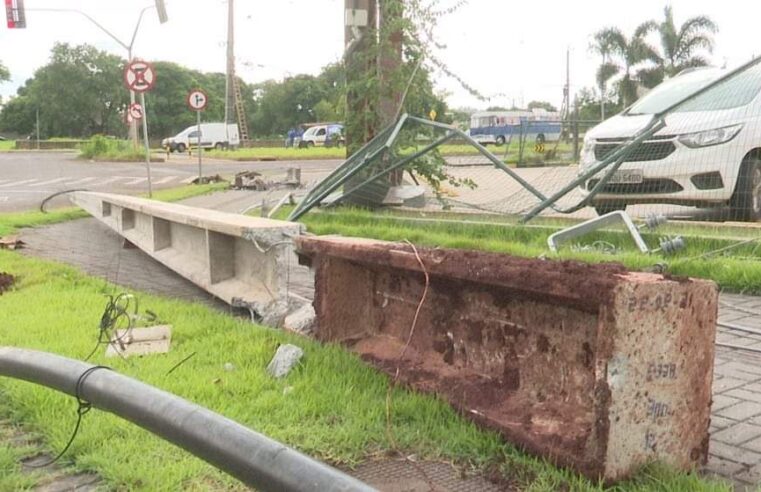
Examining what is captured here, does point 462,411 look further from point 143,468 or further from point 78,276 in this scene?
point 78,276

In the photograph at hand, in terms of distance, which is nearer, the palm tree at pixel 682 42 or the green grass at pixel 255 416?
the green grass at pixel 255 416

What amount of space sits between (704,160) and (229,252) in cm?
491

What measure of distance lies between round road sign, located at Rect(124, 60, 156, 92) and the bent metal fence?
9117mm

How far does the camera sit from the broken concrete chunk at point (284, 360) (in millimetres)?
4223

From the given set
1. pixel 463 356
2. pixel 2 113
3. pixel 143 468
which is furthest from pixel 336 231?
pixel 2 113

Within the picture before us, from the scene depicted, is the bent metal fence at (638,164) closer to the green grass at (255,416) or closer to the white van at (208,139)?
the green grass at (255,416)

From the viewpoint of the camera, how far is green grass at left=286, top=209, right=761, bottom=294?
6.36 m

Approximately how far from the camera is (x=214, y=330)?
519 cm

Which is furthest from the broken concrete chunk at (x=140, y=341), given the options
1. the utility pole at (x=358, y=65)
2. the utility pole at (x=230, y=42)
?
the utility pole at (x=230, y=42)

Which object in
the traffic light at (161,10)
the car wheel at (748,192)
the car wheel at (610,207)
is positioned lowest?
the car wheel at (610,207)

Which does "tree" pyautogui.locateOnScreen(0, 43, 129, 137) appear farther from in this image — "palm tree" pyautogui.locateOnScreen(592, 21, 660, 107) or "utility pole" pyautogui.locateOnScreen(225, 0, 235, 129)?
"palm tree" pyautogui.locateOnScreen(592, 21, 660, 107)

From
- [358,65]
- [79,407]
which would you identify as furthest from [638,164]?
[79,407]

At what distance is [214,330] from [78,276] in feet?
9.50

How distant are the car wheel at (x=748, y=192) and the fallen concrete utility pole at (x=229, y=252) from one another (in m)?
4.91
